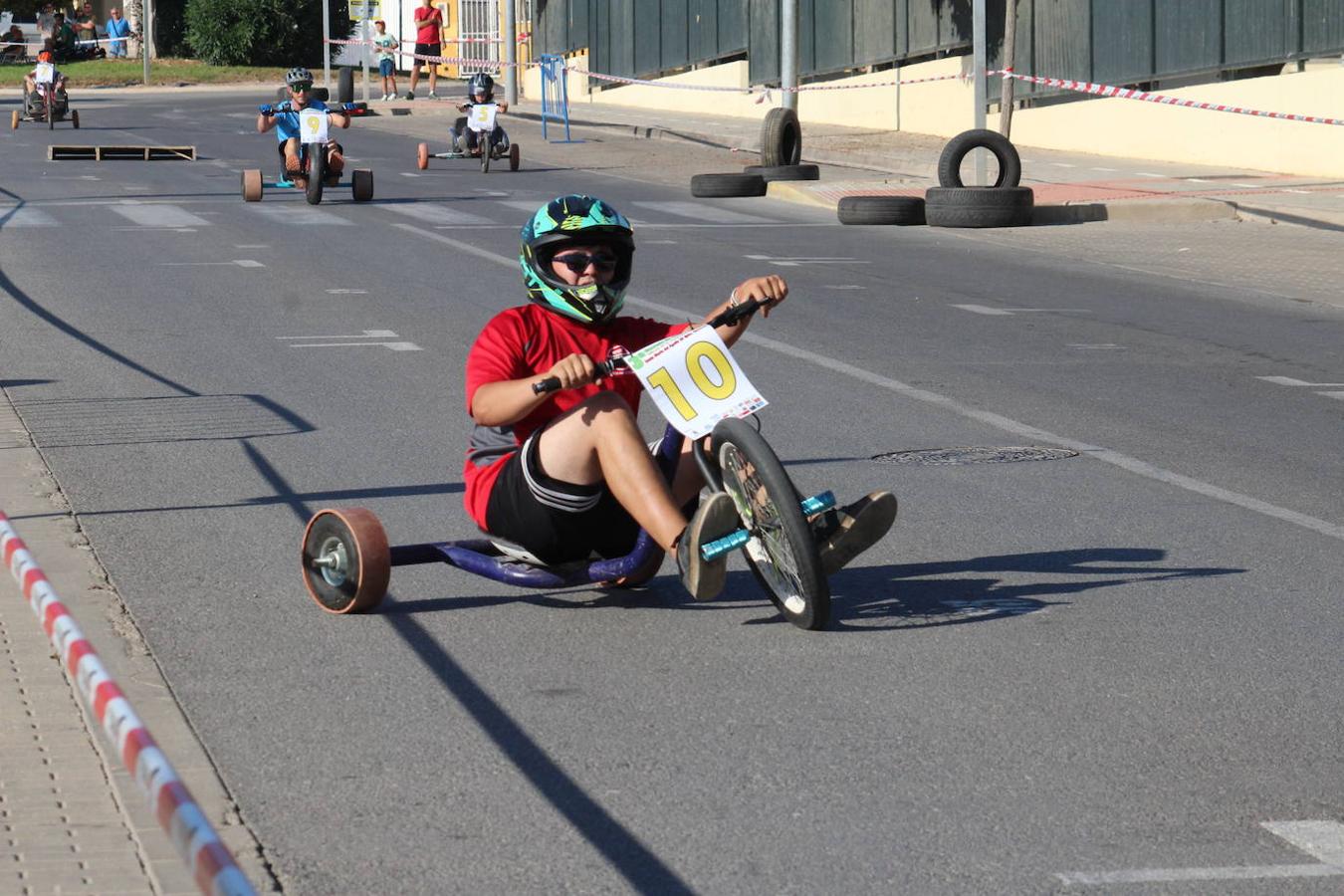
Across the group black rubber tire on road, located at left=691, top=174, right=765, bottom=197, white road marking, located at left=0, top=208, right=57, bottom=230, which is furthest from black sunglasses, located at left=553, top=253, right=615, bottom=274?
black rubber tire on road, located at left=691, top=174, right=765, bottom=197

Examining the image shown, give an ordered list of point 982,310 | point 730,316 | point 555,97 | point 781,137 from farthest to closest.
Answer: point 555,97
point 781,137
point 982,310
point 730,316

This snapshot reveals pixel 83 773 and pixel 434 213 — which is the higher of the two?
pixel 434 213

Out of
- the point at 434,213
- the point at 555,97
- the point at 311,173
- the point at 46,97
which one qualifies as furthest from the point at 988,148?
the point at 555,97

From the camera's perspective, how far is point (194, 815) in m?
3.05

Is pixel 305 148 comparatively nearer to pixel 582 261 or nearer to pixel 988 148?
pixel 988 148

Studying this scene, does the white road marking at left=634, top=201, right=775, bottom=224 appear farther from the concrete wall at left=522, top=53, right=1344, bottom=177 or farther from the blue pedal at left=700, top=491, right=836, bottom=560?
the blue pedal at left=700, top=491, right=836, bottom=560

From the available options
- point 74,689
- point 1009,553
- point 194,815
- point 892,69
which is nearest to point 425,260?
point 1009,553

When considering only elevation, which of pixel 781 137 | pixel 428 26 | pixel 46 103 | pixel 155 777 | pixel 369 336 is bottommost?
pixel 155 777

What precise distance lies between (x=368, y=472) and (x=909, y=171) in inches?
784

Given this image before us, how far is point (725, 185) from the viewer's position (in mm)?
24797

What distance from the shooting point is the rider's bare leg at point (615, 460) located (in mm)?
6023

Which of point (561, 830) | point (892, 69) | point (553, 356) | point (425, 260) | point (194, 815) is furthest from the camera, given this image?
point (892, 69)

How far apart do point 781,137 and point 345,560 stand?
792 inches

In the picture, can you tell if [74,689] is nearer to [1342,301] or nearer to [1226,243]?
[1342,301]
